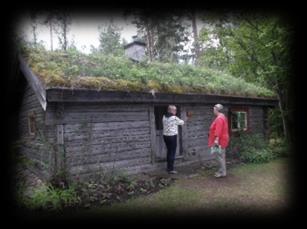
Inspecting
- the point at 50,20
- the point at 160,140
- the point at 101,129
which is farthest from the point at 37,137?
the point at 50,20

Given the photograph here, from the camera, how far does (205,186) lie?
8.30 metres

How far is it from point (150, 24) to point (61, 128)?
19350mm

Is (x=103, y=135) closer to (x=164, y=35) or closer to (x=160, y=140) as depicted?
(x=160, y=140)

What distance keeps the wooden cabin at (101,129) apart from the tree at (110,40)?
32155 mm

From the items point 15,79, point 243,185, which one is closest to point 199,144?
point 243,185

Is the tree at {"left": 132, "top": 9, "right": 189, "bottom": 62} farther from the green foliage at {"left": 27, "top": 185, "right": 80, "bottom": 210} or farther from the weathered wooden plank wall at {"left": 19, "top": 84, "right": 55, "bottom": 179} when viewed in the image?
the green foliage at {"left": 27, "top": 185, "right": 80, "bottom": 210}

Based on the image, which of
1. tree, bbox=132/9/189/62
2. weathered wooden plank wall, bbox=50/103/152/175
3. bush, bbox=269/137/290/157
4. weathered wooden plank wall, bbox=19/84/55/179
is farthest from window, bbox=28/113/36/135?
tree, bbox=132/9/189/62

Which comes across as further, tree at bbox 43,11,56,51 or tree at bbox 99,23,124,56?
tree at bbox 99,23,124,56

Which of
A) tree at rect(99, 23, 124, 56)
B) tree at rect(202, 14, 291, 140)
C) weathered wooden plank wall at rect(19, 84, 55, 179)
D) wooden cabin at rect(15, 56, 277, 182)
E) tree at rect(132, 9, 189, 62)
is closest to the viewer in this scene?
weathered wooden plank wall at rect(19, 84, 55, 179)

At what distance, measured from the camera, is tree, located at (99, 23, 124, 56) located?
43069mm

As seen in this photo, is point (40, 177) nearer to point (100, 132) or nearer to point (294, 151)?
point (100, 132)

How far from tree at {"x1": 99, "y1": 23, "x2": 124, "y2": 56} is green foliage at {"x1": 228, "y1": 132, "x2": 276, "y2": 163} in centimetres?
3141

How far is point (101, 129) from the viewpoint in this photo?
9.05m

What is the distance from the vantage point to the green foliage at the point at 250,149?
1229 cm
